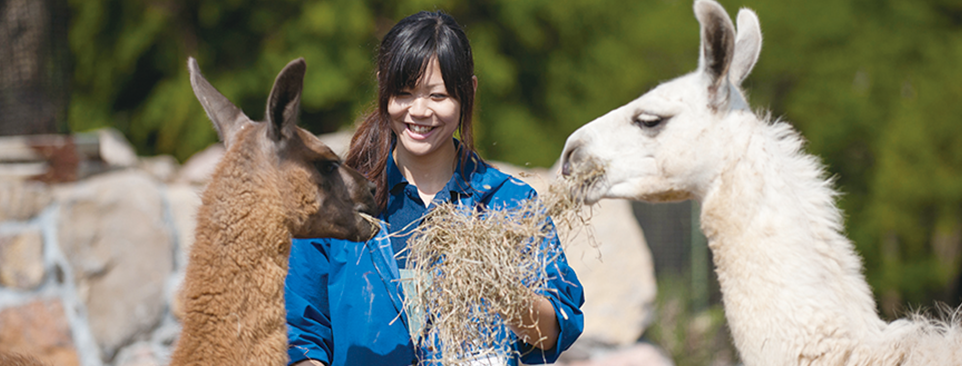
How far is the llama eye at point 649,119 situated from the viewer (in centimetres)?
225

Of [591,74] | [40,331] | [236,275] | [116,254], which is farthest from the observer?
[591,74]

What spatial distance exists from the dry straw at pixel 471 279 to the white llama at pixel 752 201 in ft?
1.57

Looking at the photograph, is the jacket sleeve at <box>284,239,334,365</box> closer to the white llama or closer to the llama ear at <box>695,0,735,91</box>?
the white llama

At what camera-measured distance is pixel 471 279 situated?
75.1 inches

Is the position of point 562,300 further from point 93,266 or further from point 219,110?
point 93,266

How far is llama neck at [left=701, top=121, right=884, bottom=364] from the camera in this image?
194 cm

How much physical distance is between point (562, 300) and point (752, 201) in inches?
24.5

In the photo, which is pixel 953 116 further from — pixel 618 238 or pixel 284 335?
pixel 284 335

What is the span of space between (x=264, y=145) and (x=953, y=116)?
346 inches

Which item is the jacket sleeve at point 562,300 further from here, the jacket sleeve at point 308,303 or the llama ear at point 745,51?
the llama ear at point 745,51

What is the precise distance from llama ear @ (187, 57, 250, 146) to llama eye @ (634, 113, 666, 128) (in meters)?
1.19

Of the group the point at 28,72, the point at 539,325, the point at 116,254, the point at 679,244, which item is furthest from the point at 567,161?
the point at 28,72

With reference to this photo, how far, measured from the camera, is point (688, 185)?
2.22 m

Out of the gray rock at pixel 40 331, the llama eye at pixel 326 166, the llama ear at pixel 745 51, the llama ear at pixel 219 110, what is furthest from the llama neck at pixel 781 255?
the gray rock at pixel 40 331
